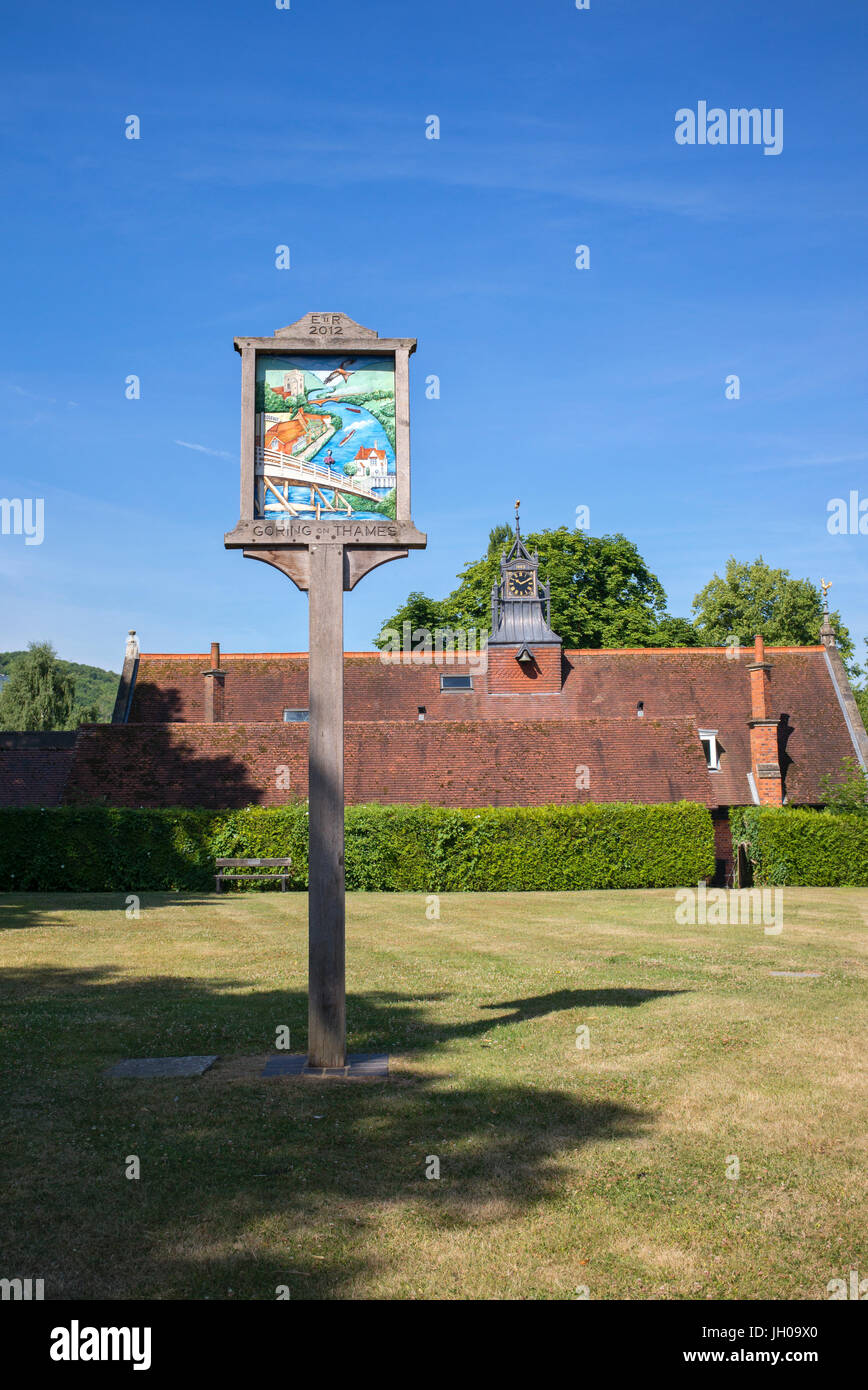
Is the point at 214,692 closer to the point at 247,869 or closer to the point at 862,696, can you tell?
the point at 247,869

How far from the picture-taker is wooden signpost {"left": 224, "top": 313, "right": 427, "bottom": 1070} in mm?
8516

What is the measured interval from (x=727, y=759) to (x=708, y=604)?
1371 inches

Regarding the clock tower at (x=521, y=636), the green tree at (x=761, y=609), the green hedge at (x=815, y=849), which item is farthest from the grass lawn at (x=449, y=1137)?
the green tree at (x=761, y=609)

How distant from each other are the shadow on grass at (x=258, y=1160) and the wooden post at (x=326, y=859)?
576mm

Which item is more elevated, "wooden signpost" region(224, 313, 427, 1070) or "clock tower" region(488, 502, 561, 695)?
"clock tower" region(488, 502, 561, 695)

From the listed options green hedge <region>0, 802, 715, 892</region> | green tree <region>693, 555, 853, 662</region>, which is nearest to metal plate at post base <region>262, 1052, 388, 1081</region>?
green hedge <region>0, 802, 715, 892</region>

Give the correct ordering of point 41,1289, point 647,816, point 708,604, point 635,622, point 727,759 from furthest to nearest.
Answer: point 708,604
point 635,622
point 727,759
point 647,816
point 41,1289

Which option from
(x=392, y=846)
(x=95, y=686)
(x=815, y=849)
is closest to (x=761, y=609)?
(x=815, y=849)

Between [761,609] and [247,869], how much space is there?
4734cm

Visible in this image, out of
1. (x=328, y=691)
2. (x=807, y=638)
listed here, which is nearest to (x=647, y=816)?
(x=328, y=691)

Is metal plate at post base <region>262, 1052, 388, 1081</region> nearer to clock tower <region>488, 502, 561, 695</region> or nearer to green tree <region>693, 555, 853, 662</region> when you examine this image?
clock tower <region>488, 502, 561, 695</region>

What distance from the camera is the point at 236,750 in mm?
32594

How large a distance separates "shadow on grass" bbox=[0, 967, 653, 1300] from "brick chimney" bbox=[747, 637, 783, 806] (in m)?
28.1
